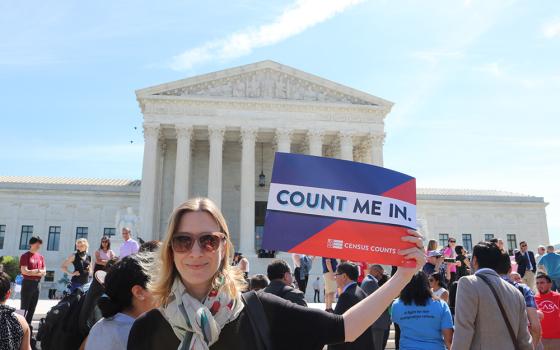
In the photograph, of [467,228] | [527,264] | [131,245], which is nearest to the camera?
[131,245]

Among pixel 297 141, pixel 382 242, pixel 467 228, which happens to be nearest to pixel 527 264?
pixel 382 242

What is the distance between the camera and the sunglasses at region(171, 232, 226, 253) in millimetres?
2496

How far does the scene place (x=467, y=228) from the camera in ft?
159

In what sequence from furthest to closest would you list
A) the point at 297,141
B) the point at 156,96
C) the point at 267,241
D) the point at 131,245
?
1. the point at 297,141
2. the point at 156,96
3. the point at 131,245
4. the point at 267,241

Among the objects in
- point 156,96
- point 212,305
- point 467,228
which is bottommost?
point 212,305

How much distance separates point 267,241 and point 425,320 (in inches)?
142

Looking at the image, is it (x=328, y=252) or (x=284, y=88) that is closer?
(x=328, y=252)

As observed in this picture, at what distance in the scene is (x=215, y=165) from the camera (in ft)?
119

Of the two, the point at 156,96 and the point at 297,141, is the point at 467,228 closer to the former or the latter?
the point at 297,141

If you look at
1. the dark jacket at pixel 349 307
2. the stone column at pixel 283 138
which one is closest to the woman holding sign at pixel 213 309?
the dark jacket at pixel 349 307

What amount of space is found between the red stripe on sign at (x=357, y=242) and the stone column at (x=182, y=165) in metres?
32.7

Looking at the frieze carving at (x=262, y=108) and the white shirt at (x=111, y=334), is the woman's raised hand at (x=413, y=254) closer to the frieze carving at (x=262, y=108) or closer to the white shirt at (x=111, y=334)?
the white shirt at (x=111, y=334)

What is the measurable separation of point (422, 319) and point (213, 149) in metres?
32.1

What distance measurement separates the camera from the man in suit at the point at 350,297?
19.6 feet
